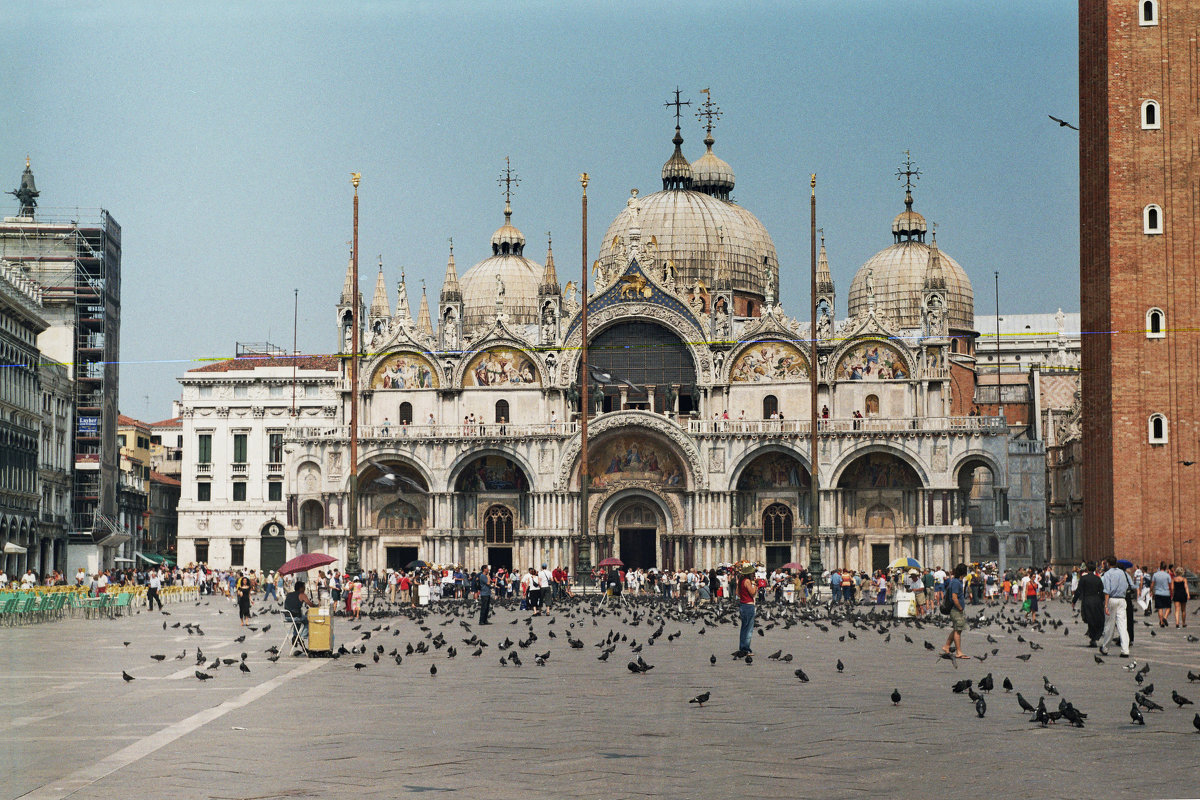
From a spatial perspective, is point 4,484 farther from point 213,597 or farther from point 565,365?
point 565,365

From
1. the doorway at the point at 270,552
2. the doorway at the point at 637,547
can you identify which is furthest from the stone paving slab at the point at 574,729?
the doorway at the point at 270,552

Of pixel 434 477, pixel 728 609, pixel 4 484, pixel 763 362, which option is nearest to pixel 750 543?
pixel 763 362

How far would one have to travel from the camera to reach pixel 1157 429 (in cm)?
4656

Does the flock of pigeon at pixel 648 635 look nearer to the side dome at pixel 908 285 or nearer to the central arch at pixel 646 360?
the central arch at pixel 646 360

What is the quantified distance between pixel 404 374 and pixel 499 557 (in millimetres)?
8998

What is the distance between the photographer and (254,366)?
84875 mm

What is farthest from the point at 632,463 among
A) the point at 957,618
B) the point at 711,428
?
the point at 957,618

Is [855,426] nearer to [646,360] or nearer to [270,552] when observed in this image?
[646,360]

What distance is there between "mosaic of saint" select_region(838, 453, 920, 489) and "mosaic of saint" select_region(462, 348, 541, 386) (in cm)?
1374

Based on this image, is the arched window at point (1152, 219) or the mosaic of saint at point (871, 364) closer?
the arched window at point (1152, 219)

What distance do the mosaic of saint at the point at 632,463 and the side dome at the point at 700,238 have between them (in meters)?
10.6

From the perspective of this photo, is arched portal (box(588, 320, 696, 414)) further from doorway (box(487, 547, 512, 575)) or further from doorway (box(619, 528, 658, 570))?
doorway (box(487, 547, 512, 575))

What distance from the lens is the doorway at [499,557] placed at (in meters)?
67.2

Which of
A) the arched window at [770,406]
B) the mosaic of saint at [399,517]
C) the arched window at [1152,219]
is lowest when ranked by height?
the mosaic of saint at [399,517]
